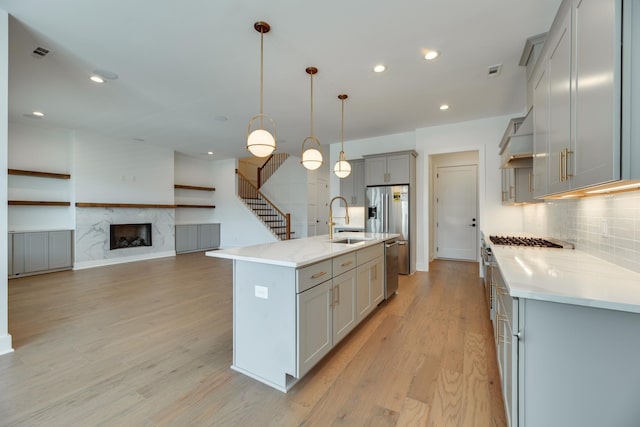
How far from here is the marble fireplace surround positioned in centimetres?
603

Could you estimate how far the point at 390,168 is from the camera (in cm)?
555

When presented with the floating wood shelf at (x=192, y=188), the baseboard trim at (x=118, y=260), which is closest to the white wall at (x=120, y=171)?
the floating wood shelf at (x=192, y=188)

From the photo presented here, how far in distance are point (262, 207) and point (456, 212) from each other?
20.1ft

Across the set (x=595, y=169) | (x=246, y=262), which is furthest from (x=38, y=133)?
(x=595, y=169)

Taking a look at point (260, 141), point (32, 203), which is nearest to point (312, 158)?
point (260, 141)

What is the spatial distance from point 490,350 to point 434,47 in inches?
118

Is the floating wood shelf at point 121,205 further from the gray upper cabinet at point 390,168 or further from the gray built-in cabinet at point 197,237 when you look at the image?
the gray upper cabinet at point 390,168

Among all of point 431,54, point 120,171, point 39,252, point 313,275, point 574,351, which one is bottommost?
point 39,252

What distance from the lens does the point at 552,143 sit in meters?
1.82

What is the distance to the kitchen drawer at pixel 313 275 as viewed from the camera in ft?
6.39

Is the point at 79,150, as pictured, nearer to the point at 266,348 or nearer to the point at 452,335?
the point at 266,348

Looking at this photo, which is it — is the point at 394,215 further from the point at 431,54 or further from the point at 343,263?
the point at 343,263

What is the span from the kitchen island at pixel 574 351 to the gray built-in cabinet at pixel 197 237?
27.2 ft

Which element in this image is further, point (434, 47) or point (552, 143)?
point (434, 47)
